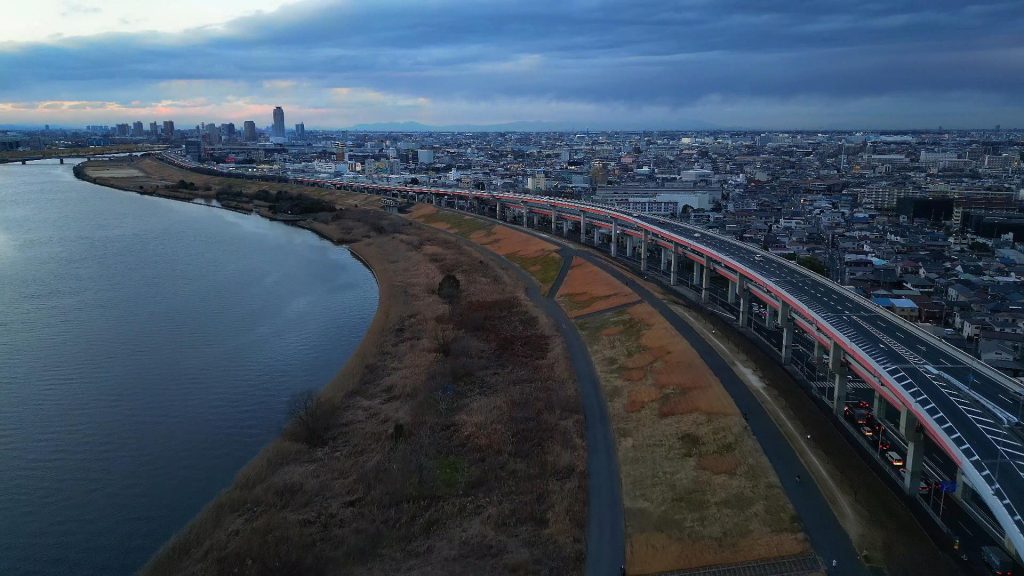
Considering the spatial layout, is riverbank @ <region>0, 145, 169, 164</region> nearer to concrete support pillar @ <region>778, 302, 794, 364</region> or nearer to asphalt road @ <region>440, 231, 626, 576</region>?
asphalt road @ <region>440, 231, 626, 576</region>

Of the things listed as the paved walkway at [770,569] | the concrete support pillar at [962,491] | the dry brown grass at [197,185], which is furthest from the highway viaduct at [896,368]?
the dry brown grass at [197,185]

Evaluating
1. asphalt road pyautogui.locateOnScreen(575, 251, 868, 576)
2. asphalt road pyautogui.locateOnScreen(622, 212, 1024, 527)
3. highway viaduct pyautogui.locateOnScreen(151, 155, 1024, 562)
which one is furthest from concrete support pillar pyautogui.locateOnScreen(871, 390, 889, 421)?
asphalt road pyautogui.locateOnScreen(575, 251, 868, 576)

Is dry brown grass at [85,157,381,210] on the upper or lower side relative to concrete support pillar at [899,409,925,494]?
upper

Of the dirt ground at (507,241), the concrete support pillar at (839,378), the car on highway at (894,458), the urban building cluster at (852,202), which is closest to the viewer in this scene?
the car on highway at (894,458)

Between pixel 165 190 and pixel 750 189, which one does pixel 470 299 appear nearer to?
pixel 750 189

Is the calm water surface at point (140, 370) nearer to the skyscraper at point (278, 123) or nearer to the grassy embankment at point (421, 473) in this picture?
the grassy embankment at point (421, 473)

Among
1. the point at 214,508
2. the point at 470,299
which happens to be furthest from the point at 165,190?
the point at 214,508
